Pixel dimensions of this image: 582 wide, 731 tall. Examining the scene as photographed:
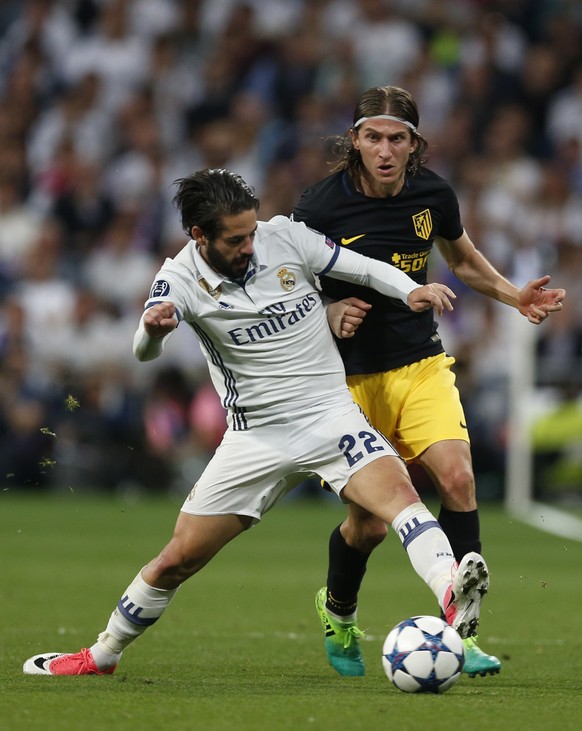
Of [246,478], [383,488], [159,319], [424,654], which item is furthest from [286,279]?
[424,654]

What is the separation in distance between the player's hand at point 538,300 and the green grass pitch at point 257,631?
1610 millimetres

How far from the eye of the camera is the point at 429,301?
233 inches

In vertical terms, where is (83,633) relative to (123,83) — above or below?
below

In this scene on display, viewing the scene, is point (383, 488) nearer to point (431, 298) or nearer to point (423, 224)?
point (431, 298)

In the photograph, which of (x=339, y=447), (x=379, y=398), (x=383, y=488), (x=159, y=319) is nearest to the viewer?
(x=159, y=319)

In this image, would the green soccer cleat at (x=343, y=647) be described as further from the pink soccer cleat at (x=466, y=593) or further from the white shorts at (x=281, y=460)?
the pink soccer cleat at (x=466, y=593)

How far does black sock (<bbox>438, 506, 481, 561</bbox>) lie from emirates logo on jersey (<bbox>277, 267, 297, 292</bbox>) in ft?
4.19

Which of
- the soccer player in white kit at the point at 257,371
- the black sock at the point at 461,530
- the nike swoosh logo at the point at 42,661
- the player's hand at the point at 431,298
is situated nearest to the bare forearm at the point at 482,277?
the soccer player in white kit at the point at 257,371

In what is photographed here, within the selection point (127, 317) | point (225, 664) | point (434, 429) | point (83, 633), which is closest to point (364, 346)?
point (434, 429)

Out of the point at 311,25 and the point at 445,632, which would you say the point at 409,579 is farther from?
the point at 311,25

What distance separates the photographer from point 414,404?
6.57 m

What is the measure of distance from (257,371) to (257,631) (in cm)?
243

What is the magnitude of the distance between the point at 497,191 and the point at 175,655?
1062 centimetres

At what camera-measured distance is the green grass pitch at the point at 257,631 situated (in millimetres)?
5078
